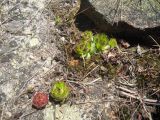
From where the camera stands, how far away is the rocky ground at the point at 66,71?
298 cm

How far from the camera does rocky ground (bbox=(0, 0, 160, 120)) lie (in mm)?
2980

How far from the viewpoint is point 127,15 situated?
3.15m

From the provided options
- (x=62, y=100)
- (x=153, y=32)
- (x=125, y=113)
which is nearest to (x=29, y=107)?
(x=62, y=100)

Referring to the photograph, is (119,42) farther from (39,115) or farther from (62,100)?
(39,115)

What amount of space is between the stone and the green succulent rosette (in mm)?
739

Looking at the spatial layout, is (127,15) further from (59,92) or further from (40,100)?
(40,100)

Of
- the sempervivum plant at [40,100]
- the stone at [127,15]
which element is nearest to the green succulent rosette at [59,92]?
the sempervivum plant at [40,100]

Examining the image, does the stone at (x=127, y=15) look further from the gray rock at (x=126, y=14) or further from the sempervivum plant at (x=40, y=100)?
the sempervivum plant at (x=40, y=100)

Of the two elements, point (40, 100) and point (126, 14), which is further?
point (126, 14)

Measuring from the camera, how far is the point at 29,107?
300 centimetres

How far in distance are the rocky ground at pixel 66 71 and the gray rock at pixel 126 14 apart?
0.20 meters

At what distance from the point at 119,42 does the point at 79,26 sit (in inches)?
17.2

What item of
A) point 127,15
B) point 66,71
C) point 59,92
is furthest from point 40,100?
point 127,15

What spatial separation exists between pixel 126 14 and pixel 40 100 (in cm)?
110
